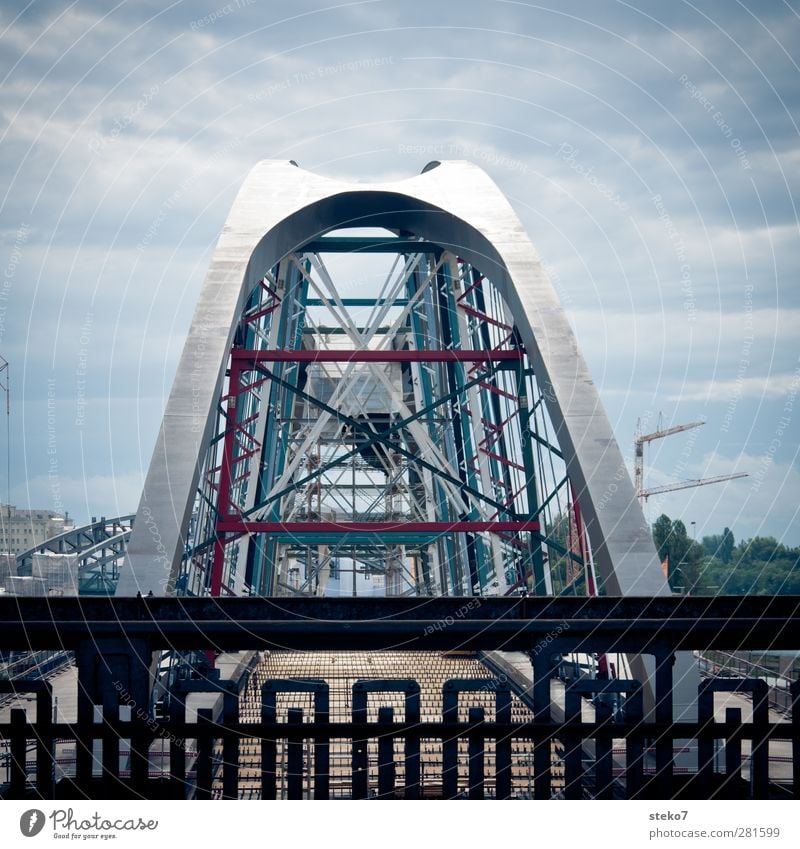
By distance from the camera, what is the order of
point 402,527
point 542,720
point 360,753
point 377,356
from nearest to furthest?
A: point 360,753
point 542,720
point 402,527
point 377,356

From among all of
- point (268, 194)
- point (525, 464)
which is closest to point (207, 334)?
point (268, 194)

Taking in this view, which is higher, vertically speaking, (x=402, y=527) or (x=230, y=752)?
(x=402, y=527)

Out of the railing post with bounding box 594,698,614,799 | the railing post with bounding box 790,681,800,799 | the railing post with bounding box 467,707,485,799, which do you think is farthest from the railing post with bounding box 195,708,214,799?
the railing post with bounding box 790,681,800,799

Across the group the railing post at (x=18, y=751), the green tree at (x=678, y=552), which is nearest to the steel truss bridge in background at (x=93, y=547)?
the green tree at (x=678, y=552)

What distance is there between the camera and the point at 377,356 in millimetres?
18844

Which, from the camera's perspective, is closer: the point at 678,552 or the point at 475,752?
the point at 475,752

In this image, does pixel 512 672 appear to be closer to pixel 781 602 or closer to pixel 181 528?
pixel 181 528

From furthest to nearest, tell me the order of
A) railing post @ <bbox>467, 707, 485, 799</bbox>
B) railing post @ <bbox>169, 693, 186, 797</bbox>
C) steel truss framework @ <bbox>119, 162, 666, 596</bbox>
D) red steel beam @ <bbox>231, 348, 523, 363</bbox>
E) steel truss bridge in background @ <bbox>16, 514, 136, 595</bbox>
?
1. steel truss bridge in background @ <bbox>16, 514, 136, 595</bbox>
2. red steel beam @ <bbox>231, 348, 523, 363</bbox>
3. steel truss framework @ <bbox>119, 162, 666, 596</bbox>
4. railing post @ <bbox>169, 693, 186, 797</bbox>
5. railing post @ <bbox>467, 707, 485, 799</bbox>

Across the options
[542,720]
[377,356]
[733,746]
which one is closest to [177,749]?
[542,720]

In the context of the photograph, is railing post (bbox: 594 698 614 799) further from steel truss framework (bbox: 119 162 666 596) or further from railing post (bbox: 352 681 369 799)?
steel truss framework (bbox: 119 162 666 596)

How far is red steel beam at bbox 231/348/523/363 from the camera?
17875 millimetres

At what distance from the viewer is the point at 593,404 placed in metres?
14.4

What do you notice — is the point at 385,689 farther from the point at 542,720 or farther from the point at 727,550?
the point at 727,550

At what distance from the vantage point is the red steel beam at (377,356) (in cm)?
1788
